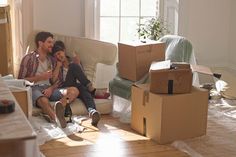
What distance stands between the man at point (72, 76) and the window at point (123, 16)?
1.02 m

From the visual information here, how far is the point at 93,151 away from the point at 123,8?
2.40 metres

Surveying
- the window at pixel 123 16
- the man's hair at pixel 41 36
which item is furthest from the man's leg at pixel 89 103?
the window at pixel 123 16

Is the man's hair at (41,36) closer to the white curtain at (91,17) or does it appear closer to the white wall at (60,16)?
the white wall at (60,16)

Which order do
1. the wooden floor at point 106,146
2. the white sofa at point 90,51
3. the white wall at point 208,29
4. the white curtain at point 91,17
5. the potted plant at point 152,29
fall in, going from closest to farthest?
the wooden floor at point 106,146 → the white sofa at point 90,51 → the white curtain at point 91,17 → the potted plant at point 152,29 → the white wall at point 208,29

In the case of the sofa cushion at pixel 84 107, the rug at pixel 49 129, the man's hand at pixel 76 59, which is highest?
the man's hand at pixel 76 59

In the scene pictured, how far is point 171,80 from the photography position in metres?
3.48

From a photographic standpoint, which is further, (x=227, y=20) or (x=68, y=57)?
(x=227, y=20)

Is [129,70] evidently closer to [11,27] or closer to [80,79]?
[80,79]

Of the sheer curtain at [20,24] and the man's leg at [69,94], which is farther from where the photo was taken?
the sheer curtain at [20,24]

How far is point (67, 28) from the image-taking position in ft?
16.3

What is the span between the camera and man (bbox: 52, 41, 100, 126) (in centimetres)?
419

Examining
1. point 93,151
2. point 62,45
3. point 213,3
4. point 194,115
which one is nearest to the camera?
point 93,151

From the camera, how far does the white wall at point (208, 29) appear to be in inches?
213

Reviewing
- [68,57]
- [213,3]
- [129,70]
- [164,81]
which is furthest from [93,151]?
[213,3]
